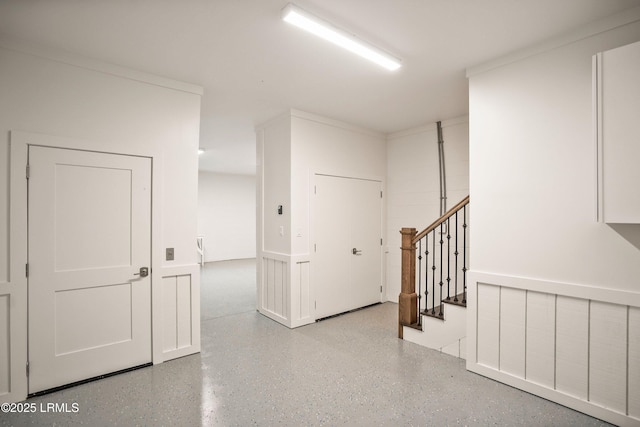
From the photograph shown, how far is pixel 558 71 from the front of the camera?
7.89ft

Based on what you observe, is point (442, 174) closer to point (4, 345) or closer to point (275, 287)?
point (275, 287)

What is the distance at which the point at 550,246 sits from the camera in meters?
2.43

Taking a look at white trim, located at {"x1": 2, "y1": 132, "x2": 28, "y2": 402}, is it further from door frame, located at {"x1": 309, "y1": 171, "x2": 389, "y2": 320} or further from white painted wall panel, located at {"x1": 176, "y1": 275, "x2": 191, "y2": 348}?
door frame, located at {"x1": 309, "y1": 171, "x2": 389, "y2": 320}

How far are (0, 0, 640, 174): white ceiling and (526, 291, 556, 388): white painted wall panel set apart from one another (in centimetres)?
211

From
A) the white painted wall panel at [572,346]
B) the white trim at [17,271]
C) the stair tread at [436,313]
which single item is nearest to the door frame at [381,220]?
the stair tread at [436,313]

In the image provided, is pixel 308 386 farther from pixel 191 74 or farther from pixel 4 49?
pixel 4 49

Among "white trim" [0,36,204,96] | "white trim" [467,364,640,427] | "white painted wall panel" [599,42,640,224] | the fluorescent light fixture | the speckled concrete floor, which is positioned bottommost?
the speckled concrete floor

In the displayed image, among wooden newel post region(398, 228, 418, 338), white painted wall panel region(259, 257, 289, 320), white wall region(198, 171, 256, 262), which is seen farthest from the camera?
white wall region(198, 171, 256, 262)

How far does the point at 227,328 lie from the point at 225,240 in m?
6.36

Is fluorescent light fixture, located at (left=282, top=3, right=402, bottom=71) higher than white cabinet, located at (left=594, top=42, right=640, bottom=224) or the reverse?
higher

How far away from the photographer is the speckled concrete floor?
218 cm

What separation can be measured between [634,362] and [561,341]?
0.40 m

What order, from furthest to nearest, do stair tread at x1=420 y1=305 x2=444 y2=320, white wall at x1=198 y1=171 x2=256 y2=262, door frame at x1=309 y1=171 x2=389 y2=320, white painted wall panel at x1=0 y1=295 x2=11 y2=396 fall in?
white wall at x1=198 y1=171 x2=256 y2=262 < door frame at x1=309 y1=171 x2=389 y2=320 < stair tread at x1=420 y1=305 x2=444 y2=320 < white painted wall panel at x1=0 y1=295 x2=11 y2=396

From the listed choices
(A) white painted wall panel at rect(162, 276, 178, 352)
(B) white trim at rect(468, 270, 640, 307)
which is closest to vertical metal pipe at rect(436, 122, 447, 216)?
(B) white trim at rect(468, 270, 640, 307)
